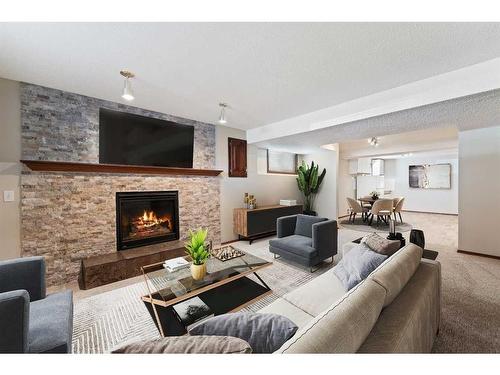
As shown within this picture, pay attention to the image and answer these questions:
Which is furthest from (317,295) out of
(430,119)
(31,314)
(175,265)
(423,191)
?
(423,191)

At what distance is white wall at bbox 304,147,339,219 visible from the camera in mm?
6059

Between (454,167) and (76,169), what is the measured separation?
11613 mm

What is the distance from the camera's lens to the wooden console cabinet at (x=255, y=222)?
448 centimetres

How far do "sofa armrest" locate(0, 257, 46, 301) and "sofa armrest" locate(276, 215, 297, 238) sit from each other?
9.61ft

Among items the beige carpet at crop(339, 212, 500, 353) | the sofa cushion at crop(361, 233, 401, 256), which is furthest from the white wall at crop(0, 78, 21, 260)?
the beige carpet at crop(339, 212, 500, 353)

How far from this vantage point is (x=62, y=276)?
2805 millimetres

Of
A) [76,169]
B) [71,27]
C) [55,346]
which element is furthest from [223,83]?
[55,346]

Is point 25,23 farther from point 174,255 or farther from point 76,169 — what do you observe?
point 174,255

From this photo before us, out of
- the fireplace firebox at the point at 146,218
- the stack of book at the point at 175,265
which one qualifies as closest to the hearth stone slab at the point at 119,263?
the fireplace firebox at the point at 146,218

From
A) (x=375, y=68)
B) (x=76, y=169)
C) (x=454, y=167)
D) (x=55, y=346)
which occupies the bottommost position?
(x=55, y=346)

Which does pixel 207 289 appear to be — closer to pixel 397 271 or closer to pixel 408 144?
pixel 397 271

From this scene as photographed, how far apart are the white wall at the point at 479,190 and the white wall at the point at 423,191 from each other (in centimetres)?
485

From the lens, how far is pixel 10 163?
2512 mm

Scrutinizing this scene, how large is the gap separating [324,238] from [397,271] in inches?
68.6
